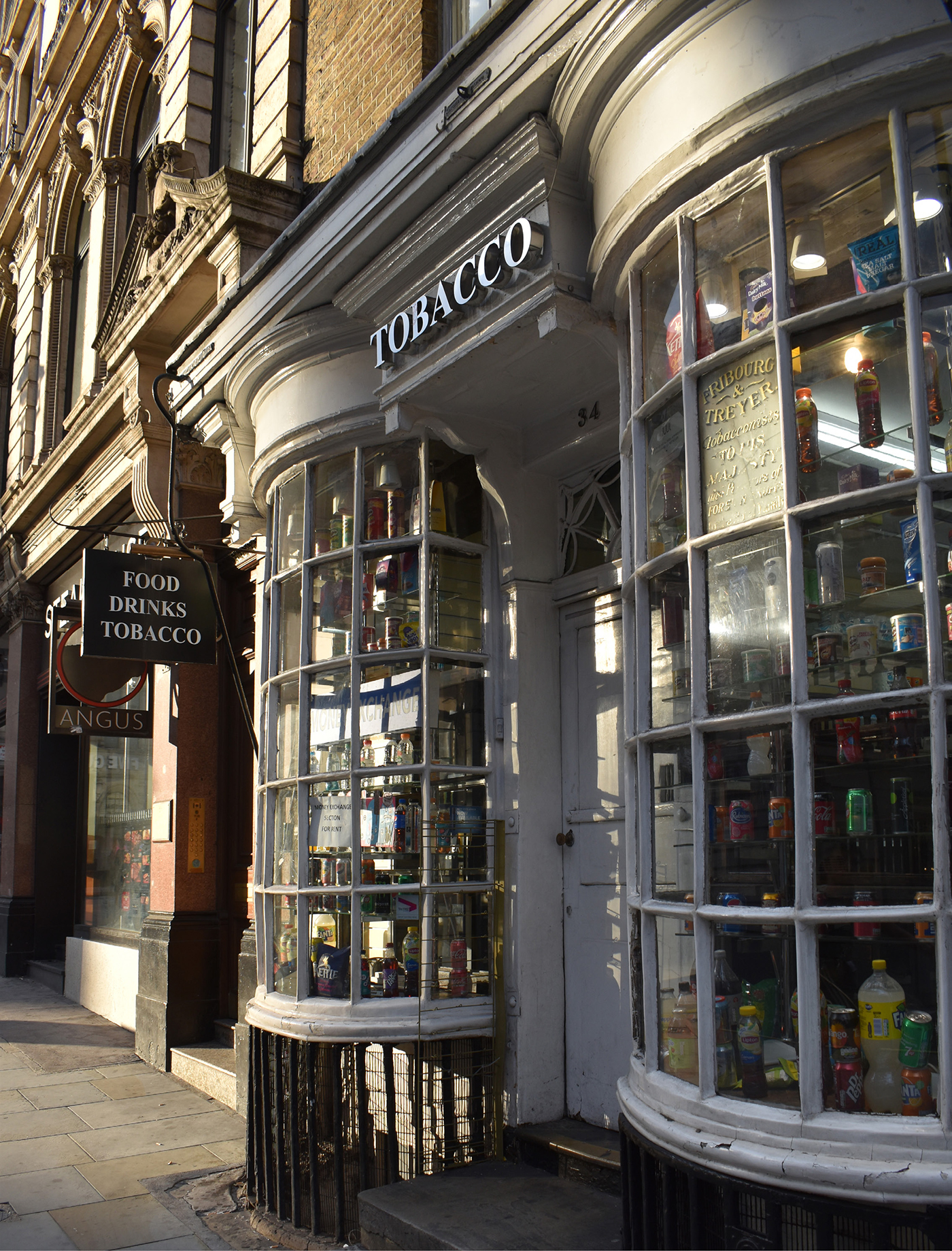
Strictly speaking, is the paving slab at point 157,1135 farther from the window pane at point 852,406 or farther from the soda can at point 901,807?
the window pane at point 852,406

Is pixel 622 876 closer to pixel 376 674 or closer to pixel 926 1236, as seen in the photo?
pixel 376 674

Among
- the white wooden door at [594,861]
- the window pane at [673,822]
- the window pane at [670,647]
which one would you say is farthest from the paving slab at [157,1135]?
the window pane at [670,647]

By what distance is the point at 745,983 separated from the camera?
285 cm

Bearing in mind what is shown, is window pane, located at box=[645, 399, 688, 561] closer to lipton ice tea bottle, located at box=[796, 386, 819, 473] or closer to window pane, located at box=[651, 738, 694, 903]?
lipton ice tea bottle, located at box=[796, 386, 819, 473]

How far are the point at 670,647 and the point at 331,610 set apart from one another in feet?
8.27

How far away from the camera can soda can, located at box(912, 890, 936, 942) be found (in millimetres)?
2488

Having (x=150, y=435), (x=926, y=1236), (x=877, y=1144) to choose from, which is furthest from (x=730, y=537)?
(x=150, y=435)

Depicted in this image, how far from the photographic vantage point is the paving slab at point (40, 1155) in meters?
5.77

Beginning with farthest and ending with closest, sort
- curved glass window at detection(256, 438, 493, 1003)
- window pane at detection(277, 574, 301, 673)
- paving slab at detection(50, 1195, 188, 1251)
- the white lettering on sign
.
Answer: window pane at detection(277, 574, 301, 673) < curved glass window at detection(256, 438, 493, 1003) < paving slab at detection(50, 1195, 188, 1251) < the white lettering on sign

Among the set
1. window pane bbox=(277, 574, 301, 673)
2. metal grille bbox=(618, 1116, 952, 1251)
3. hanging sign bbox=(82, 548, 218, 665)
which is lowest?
metal grille bbox=(618, 1116, 952, 1251)

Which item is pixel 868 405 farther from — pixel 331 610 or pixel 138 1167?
pixel 138 1167

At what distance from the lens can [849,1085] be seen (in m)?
2.58

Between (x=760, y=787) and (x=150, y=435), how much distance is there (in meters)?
7.13

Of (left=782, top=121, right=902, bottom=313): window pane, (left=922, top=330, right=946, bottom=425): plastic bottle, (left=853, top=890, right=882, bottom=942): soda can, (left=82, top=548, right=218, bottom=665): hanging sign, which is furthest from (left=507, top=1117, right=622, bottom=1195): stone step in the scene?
(left=82, top=548, right=218, bottom=665): hanging sign
